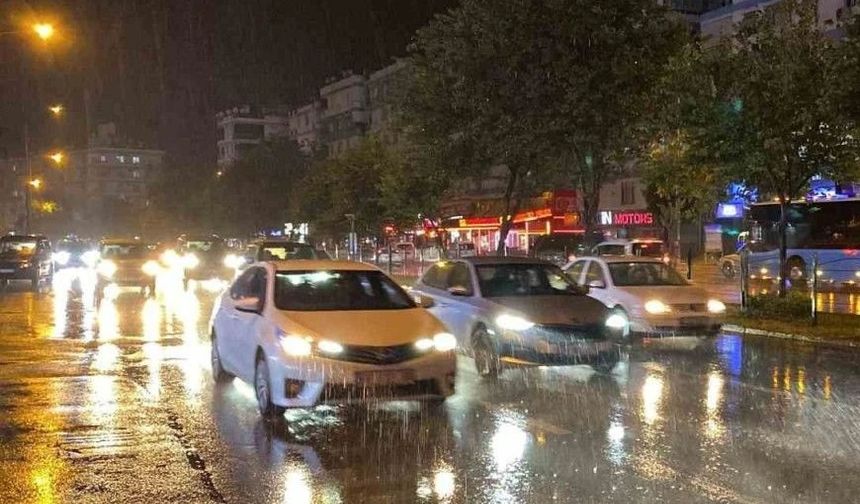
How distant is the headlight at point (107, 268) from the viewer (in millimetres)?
28047

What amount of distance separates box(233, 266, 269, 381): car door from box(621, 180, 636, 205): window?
5228 centimetres

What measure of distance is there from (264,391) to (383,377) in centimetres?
137

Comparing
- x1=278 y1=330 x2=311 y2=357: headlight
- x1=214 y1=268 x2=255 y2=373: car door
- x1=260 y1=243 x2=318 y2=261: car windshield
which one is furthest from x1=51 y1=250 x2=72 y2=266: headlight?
x1=278 y1=330 x2=311 y2=357: headlight

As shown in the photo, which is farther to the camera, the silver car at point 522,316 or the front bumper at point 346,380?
the silver car at point 522,316

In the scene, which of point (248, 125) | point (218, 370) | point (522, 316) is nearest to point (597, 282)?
point (522, 316)

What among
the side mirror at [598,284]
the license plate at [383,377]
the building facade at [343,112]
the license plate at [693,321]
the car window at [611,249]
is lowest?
the license plate at [693,321]

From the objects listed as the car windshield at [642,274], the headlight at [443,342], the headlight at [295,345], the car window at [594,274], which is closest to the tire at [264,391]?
the headlight at [295,345]

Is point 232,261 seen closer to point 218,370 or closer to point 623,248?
point 623,248

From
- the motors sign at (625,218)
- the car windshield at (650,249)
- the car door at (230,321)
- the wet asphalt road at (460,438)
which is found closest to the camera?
the wet asphalt road at (460,438)

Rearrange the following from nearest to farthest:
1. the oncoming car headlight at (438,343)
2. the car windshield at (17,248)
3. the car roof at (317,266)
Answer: the oncoming car headlight at (438,343) < the car roof at (317,266) < the car windshield at (17,248)

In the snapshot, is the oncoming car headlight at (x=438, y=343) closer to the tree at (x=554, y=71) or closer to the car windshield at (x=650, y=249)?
the tree at (x=554, y=71)

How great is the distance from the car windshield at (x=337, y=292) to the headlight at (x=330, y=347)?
37.5 inches

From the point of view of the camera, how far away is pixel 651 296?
15.2m

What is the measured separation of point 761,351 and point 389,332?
8379 mm
